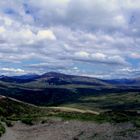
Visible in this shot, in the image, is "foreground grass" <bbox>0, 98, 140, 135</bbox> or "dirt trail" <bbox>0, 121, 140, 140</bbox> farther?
"foreground grass" <bbox>0, 98, 140, 135</bbox>

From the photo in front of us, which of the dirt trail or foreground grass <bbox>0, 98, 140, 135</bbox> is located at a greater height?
foreground grass <bbox>0, 98, 140, 135</bbox>

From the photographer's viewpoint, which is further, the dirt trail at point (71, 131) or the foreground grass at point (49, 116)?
the foreground grass at point (49, 116)

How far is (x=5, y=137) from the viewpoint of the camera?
216ft

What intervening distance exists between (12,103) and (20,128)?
52.8 m

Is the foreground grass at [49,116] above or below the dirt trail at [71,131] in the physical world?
above

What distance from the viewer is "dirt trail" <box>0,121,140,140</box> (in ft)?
213

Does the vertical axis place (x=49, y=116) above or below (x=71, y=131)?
above

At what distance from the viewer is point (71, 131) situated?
237 feet

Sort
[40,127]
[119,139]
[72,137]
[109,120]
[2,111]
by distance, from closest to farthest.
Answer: [119,139] < [72,137] < [40,127] < [109,120] < [2,111]

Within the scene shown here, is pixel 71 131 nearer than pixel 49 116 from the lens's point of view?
Yes

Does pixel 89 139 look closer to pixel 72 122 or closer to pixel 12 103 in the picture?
pixel 72 122

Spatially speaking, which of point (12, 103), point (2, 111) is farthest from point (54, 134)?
point (12, 103)

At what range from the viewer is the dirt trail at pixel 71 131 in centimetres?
6494

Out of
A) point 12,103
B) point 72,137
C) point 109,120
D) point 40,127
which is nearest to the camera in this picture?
point 72,137
